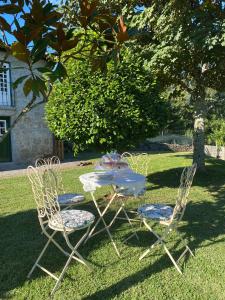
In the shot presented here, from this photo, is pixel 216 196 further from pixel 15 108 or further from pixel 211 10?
pixel 15 108

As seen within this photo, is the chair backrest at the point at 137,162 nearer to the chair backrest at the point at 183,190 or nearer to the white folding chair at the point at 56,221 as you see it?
the chair backrest at the point at 183,190

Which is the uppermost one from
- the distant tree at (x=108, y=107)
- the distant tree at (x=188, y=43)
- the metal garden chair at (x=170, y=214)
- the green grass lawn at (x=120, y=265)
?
the distant tree at (x=188, y=43)

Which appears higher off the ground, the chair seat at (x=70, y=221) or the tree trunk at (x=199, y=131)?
the tree trunk at (x=199, y=131)

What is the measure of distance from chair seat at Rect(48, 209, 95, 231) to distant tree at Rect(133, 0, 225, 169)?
15.4ft

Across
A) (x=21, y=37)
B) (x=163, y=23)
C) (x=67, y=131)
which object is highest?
(x=163, y=23)

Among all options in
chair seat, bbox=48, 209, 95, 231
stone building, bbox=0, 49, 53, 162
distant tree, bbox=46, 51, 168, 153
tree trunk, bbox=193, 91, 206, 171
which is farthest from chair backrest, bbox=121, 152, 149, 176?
stone building, bbox=0, 49, 53, 162

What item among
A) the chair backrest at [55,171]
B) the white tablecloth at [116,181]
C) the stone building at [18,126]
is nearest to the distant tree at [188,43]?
the chair backrest at [55,171]

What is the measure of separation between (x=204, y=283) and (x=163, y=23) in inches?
257

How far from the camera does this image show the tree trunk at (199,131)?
10438 millimetres

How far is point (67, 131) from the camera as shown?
7188 mm

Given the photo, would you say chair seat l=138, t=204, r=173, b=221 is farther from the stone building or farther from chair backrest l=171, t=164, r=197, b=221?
the stone building

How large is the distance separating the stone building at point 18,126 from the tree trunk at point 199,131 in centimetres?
868

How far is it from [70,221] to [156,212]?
→ 1.27 metres

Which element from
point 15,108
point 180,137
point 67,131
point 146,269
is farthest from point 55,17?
point 180,137
